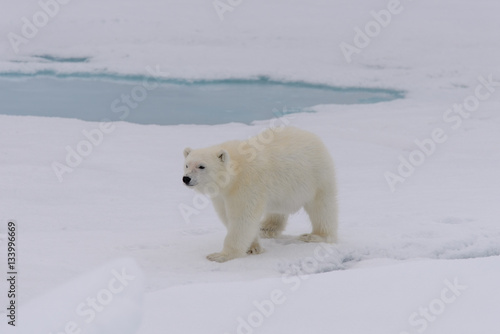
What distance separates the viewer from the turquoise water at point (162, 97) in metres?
11.8

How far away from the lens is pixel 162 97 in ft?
43.4

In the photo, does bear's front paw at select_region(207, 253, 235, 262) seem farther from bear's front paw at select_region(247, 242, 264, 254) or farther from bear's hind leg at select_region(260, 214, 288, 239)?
bear's hind leg at select_region(260, 214, 288, 239)

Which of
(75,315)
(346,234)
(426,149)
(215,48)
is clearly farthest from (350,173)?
(215,48)

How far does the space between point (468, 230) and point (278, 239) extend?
1345 mm

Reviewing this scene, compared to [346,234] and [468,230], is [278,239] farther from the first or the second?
[468,230]

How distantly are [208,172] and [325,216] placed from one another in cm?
97

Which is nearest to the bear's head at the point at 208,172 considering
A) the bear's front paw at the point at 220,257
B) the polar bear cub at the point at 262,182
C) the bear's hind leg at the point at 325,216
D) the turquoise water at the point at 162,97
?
the polar bear cub at the point at 262,182

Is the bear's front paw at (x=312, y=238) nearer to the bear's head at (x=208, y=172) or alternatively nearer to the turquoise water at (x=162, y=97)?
the bear's head at (x=208, y=172)

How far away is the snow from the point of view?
2.83 metres

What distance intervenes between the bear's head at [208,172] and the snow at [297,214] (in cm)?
52

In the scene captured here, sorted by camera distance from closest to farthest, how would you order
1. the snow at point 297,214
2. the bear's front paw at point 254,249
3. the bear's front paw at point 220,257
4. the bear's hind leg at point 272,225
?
1. the snow at point 297,214
2. the bear's front paw at point 220,257
3. the bear's front paw at point 254,249
4. the bear's hind leg at point 272,225

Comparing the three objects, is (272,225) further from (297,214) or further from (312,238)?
(297,214)

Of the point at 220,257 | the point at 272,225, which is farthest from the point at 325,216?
the point at 220,257

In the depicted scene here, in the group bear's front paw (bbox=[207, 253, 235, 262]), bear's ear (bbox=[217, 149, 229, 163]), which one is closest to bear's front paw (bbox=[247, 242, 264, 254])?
bear's front paw (bbox=[207, 253, 235, 262])
